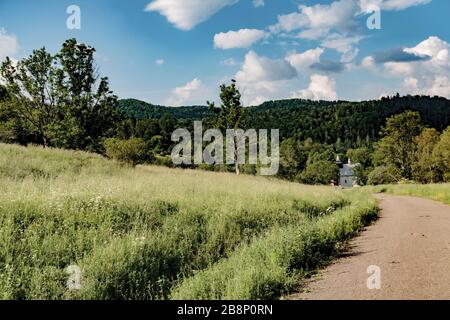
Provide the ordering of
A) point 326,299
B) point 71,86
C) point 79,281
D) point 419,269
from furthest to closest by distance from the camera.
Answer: point 71,86, point 419,269, point 79,281, point 326,299

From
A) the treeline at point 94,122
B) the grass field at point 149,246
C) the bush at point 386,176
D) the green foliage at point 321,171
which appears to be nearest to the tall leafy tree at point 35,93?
the treeline at point 94,122

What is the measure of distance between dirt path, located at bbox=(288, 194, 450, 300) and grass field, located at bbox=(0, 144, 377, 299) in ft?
1.74

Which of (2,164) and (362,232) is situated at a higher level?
(2,164)

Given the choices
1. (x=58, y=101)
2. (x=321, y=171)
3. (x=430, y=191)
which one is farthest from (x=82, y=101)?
(x=321, y=171)

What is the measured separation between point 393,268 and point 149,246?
468 cm

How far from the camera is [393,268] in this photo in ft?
26.1

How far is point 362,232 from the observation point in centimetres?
1330

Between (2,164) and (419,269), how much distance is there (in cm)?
1606

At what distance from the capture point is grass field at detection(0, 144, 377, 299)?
6.77m

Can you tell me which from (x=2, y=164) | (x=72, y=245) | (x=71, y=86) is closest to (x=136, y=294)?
(x=72, y=245)

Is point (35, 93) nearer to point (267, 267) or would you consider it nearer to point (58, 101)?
point (58, 101)

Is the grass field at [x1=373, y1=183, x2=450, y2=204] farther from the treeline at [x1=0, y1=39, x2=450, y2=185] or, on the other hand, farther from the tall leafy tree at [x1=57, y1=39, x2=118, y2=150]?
the tall leafy tree at [x1=57, y1=39, x2=118, y2=150]

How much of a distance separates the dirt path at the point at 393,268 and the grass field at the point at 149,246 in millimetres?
529

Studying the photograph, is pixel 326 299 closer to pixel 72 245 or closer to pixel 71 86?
pixel 72 245
